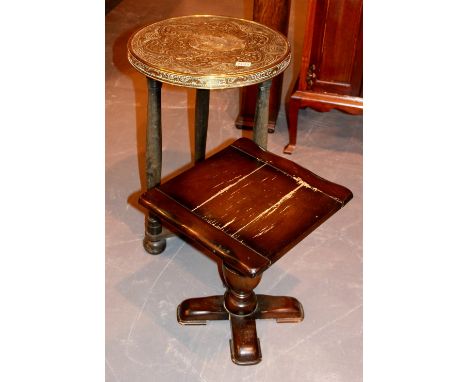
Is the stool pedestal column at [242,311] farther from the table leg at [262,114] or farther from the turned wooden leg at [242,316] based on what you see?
the table leg at [262,114]

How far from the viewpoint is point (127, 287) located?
2600 millimetres

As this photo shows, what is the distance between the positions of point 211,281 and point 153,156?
0.63 metres

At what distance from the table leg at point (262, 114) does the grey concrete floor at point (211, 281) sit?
63 centimetres

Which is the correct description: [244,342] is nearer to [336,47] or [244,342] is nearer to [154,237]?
[154,237]

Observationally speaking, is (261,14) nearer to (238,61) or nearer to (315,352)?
(238,61)

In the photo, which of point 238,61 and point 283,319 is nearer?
point 238,61

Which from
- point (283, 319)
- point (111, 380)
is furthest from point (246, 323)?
point (111, 380)

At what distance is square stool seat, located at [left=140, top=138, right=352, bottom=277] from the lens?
1927mm

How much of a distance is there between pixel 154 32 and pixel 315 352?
1.48 meters

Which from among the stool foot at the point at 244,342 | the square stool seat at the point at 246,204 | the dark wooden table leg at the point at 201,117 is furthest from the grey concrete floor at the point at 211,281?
the square stool seat at the point at 246,204

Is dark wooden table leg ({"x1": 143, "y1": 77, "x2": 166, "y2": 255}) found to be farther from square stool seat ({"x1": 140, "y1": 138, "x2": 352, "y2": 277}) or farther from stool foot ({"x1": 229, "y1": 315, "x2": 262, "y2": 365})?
stool foot ({"x1": 229, "y1": 315, "x2": 262, "y2": 365})

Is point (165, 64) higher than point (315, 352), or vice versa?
point (165, 64)

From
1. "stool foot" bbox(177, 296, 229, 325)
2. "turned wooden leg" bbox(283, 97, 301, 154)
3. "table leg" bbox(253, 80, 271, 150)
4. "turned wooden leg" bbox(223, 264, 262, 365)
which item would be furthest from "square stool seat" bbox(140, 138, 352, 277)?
"turned wooden leg" bbox(283, 97, 301, 154)
